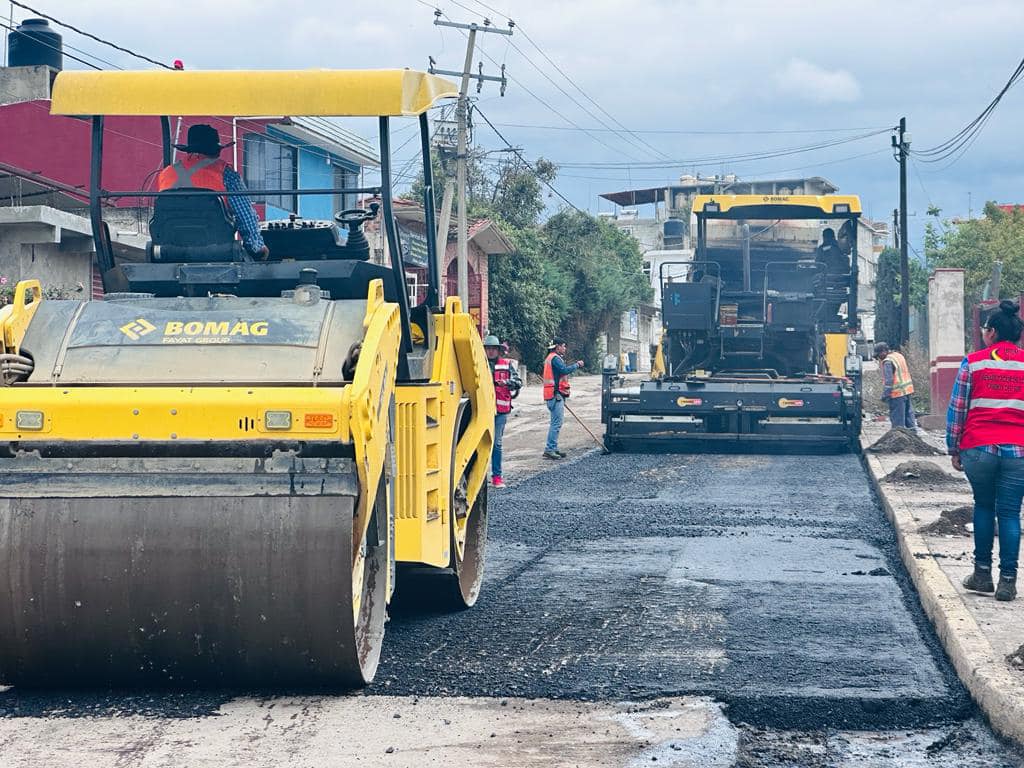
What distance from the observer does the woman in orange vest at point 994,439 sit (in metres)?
6.82

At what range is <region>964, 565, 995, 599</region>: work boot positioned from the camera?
272 inches

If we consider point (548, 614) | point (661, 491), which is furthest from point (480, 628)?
point (661, 491)

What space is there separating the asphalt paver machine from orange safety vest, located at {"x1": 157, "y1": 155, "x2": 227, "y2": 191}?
11.1m

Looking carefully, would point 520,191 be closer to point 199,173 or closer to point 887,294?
point 887,294

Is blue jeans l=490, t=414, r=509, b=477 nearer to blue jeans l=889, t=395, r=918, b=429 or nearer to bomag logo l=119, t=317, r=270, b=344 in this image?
blue jeans l=889, t=395, r=918, b=429

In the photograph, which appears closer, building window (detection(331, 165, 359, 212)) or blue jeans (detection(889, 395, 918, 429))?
building window (detection(331, 165, 359, 212))

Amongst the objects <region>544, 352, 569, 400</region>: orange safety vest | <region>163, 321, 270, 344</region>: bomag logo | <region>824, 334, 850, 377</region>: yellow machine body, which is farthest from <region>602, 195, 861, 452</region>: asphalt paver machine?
<region>163, 321, 270, 344</region>: bomag logo

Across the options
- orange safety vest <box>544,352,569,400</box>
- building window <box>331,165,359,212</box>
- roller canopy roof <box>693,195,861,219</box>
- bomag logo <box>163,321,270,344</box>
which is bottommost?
orange safety vest <box>544,352,569,400</box>

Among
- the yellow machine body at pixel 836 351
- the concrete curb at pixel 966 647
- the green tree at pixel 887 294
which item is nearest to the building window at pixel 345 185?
the concrete curb at pixel 966 647

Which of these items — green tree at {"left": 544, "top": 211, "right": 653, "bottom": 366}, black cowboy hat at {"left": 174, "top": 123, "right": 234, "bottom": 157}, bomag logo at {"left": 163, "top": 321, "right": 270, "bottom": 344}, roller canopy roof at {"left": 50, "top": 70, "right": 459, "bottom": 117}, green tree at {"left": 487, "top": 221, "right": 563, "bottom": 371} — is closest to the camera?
bomag logo at {"left": 163, "top": 321, "right": 270, "bottom": 344}

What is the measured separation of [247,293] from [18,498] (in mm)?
1546

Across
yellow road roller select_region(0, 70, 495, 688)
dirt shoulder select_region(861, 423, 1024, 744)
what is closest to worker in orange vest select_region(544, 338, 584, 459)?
dirt shoulder select_region(861, 423, 1024, 744)

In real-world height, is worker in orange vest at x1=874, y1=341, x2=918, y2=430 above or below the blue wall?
below

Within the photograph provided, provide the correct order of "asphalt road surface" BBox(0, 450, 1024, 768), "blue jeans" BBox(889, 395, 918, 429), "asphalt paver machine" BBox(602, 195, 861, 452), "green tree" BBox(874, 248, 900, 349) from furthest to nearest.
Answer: "green tree" BBox(874, 248, 900, 349), "blue jeans" BBox(889, 395, 918, 429), "asphalt paver machine" BBox(602, 195, 861, 452), "asphalt road surface" BBox(0, 450, 1024, 768)
